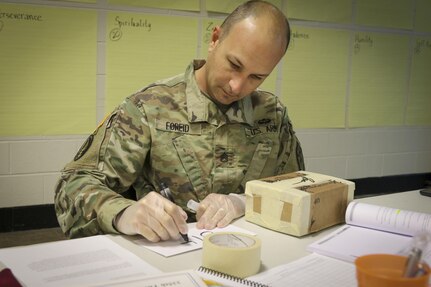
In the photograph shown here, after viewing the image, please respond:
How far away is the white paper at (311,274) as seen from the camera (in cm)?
93

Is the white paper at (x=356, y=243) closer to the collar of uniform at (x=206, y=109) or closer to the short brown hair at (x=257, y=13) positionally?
A: the collar of uniform at (x=206, y=109)

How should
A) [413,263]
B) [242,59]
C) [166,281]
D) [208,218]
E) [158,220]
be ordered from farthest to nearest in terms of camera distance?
[242,59] < [208,218] < [158,220] < [166,281] < [413,263]

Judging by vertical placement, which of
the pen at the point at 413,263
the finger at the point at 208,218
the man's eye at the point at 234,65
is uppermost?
the man's eye at the point at 234,65

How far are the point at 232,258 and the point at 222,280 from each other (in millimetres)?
47

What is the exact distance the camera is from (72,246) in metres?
1.05

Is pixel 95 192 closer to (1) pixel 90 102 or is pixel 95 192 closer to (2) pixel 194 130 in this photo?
(2) pixel 194 130

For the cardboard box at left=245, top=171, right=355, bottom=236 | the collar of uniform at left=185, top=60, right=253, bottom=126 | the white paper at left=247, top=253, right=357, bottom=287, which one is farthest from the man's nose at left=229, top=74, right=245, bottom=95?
the white paper at left=247, top=253, right=357, bottom=287

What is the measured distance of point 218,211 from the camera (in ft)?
4.15

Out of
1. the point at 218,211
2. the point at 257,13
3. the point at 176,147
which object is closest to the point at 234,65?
the point at 257,13

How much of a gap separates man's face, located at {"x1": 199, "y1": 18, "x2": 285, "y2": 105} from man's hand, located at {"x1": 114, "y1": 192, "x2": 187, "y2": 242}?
510 mm

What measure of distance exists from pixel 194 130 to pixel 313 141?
173 cm

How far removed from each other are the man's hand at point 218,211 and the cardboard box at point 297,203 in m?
0.04

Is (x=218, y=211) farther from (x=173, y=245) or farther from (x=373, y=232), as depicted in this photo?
(x=373, y=232)

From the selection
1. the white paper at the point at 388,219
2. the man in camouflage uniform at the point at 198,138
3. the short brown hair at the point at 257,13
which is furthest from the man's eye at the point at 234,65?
the white paper at the point at 388,219
